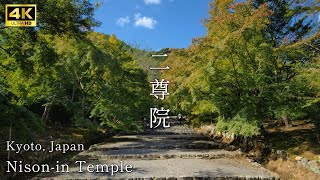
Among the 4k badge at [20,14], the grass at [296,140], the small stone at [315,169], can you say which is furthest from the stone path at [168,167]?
the 4k badge at [20,14]

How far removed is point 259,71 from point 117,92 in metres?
11.6

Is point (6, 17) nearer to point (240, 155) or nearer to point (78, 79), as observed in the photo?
point (240, 155)

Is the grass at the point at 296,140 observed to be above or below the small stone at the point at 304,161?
above

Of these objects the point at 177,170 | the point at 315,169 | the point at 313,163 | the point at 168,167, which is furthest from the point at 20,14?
the point at 313,163

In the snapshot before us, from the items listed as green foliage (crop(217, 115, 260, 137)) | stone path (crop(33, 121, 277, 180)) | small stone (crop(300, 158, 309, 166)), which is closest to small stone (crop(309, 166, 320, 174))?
small stone (crop(300, 158, 309, 166))

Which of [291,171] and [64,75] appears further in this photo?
[64,75]

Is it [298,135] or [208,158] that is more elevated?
[298,135]

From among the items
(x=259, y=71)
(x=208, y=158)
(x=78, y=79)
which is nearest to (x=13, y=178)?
(x=208, y=158)

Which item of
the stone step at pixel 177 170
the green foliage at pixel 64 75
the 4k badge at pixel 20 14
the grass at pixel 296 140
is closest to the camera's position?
the 4k badge at pixel 20 14

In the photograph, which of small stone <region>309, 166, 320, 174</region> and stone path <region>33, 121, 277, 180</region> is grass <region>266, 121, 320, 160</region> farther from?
stone path <region>33, 121, 277, 180</region>

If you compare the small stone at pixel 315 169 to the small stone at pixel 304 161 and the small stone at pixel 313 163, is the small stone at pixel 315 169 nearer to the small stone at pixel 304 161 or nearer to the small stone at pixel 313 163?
the small stone at pixel 313 163

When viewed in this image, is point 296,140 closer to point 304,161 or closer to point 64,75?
point 304,161

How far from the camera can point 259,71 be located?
45.8 feet

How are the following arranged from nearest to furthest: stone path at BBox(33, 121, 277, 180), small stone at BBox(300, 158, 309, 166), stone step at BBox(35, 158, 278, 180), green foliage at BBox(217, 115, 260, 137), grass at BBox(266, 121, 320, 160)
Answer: stone step at BBox(35, 158, 278, 180)
stone path at BBox(33, 121, 277, 180)
small stone at BBox(300, 158, 309, 166)
grass at BBox(266, 121, 320, 160)
green foliage at BBox(217, 115, 260, 137)
